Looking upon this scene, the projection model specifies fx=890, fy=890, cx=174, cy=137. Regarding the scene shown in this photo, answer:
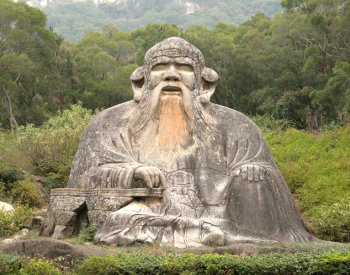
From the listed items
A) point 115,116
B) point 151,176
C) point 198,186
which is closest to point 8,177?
point 115,116

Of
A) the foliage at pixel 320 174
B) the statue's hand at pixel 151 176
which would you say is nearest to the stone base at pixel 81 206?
the statue's hand at pixel 151 176

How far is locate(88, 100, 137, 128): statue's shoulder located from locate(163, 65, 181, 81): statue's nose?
95 cm

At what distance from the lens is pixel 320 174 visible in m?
23.6

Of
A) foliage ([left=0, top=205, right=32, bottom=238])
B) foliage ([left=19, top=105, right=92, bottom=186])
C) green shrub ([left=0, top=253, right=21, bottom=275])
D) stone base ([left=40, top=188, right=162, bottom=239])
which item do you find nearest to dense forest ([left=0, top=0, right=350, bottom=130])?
foliage ([left=19, top=105, right=92, bottom=186])

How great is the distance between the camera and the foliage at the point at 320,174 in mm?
17875

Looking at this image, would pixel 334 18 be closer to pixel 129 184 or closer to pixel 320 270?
pixel 129 184

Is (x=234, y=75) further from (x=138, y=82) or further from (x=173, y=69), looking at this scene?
(x=173, y=69)

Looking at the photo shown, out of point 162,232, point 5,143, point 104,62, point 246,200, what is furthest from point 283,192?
point 104,62

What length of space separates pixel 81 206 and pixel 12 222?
2.52 m

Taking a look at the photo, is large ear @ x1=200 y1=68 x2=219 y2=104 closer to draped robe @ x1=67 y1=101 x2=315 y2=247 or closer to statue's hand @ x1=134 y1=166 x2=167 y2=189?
draped robe @ x1=67 y1=101 x2=315 y2=247

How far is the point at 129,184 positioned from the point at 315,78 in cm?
2712

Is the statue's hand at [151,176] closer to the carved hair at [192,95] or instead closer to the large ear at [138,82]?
the carved hair at [192,95]

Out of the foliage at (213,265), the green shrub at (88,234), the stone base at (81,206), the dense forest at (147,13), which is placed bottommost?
the foliage at (213,265)

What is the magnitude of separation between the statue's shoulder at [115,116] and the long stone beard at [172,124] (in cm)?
68
